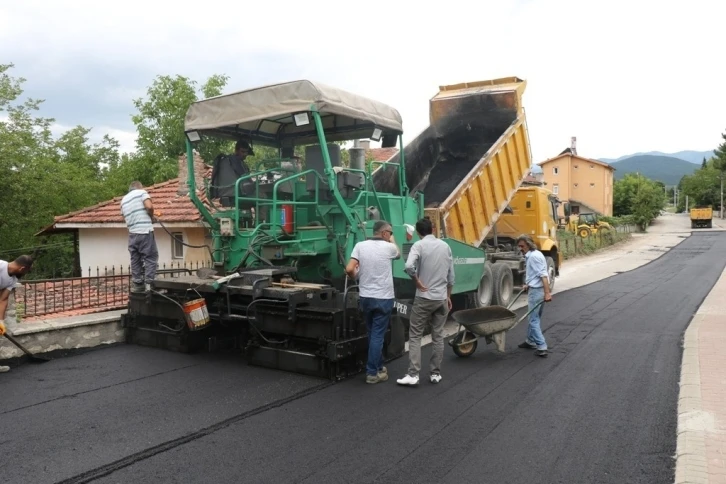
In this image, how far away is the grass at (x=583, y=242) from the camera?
25797 millimetres

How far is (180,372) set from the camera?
6.01 m

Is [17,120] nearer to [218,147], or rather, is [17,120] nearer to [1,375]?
[218,147]

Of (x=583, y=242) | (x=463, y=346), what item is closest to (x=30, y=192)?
(x=463, y=346)

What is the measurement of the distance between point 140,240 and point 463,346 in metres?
4.18

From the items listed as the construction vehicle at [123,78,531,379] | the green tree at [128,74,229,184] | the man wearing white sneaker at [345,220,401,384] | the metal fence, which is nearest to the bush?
the green tree at [128,74,229,184]

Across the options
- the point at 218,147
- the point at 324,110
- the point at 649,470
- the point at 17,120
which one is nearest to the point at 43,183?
the point at 17,120

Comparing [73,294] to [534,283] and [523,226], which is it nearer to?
[534,283]

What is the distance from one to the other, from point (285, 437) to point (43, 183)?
63.9 ft

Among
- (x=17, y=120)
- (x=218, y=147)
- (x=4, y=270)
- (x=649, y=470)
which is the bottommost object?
(x=649, y=470)

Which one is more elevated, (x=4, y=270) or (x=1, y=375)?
(x=4, y=270)

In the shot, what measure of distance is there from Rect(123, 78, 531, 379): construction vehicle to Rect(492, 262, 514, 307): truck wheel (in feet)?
6.06

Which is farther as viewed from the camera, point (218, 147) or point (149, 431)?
point (218, 147)

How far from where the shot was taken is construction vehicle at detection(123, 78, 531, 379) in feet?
19.4

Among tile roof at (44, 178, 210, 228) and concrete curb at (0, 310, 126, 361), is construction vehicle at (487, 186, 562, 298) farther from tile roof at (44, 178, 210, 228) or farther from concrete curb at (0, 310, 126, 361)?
concrete curb at (0, 310, 126, 361)
